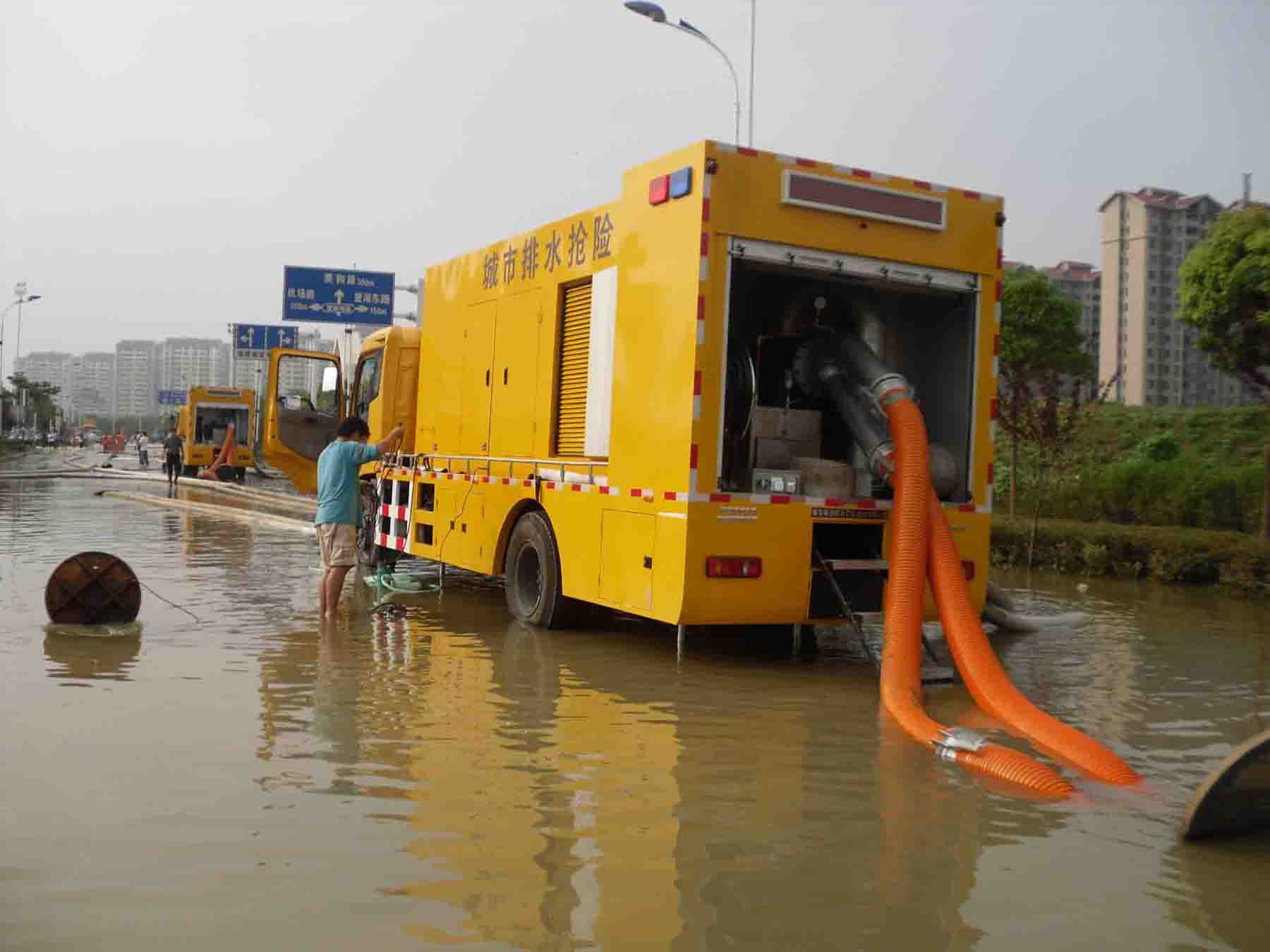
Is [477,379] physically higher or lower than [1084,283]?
lower

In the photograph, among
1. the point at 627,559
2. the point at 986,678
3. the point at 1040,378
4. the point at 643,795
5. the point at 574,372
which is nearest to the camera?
the point at 643,795

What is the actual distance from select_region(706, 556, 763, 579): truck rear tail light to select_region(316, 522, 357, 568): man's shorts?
3.51m

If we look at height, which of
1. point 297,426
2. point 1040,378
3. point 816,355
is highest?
point 1040,378

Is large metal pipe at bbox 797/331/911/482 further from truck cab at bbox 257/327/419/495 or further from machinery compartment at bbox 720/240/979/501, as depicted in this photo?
truck cab at bbox 257/327/419/495

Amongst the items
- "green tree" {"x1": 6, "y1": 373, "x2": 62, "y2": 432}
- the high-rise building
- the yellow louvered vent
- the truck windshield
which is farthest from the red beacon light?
"green tree" {"x1": 6, "y1": 373, "x2": 62, "y2": 432}

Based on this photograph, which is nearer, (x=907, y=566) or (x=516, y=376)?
(x=907, y=566)

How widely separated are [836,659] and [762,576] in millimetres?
1415

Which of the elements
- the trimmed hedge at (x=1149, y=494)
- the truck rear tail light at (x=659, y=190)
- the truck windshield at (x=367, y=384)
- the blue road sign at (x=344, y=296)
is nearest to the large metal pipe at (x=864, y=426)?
the truck rear tail light at (x=659, y=190)

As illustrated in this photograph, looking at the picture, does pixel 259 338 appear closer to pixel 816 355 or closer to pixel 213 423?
pixel 213 423

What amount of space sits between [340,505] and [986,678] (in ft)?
17.5

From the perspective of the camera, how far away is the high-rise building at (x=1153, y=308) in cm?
6309

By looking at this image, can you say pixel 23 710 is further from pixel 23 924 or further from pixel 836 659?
pixel 836 659

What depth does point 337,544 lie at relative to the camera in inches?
399

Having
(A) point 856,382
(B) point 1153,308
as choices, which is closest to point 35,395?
(B) point 1153,308
